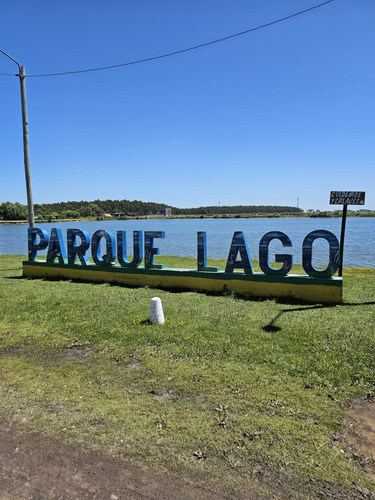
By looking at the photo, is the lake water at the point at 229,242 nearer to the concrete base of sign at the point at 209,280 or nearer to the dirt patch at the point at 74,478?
the concrete base of sign at the point at 209,280

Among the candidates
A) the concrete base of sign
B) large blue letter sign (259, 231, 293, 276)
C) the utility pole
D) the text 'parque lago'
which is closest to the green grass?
the concrete base of sign

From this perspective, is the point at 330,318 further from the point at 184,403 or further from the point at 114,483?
the point at 114,483

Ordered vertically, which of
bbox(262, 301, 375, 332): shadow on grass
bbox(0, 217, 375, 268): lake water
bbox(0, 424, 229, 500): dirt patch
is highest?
bbox(262, 301, 375, 332): shadow on grass

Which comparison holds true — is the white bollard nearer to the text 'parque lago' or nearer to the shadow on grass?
the shadow on grass

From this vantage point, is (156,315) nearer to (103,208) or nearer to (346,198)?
(346,198)

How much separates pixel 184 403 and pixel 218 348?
1.79 m

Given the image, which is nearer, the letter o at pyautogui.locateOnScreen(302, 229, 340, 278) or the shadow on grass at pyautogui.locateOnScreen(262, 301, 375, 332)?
the shadow on grass at pyautogui.locateOnScreen(262, 301, 375, 332)

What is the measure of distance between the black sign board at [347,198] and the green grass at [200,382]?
291 centimetres

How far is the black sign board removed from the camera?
9344 millimetres

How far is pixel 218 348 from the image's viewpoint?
19.8 feet

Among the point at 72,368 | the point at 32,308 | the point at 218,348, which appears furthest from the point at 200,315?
the point at 32,308

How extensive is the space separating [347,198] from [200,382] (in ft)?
23.4

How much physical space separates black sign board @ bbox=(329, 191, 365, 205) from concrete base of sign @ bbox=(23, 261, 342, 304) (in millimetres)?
2176

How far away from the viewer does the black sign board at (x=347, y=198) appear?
30.7 ft
